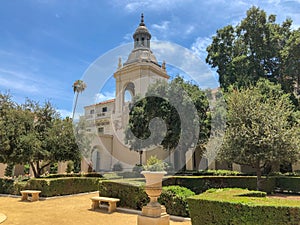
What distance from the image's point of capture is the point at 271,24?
25.2 metres

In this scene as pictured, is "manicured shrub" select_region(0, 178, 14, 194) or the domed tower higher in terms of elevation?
the domed tower

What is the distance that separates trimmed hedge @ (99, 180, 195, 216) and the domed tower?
17171 millimetres

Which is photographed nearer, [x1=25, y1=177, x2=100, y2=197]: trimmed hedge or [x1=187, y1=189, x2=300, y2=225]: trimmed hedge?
[x1=187, y1=189, x2=300, y2=225]: trimmed hedge

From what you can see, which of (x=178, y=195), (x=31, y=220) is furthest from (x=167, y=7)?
(x=31, y=220)

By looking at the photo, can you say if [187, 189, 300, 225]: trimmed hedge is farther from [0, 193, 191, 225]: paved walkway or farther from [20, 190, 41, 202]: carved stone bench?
[20, 190, 41, 202]: carved stone bench

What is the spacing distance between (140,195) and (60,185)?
623 centimetres

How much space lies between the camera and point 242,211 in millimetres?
5770

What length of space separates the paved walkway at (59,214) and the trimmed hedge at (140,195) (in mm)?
Answer: 567

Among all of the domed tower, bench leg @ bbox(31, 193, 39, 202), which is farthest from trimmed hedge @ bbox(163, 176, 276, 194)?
the domed tower

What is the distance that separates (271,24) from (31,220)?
26.0 meters

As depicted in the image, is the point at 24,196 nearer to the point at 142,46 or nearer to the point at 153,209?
the point at 153,209

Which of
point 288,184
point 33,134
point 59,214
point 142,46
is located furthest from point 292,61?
point 59,214

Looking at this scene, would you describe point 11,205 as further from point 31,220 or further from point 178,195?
point 178,195

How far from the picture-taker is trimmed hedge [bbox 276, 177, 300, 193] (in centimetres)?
1605
